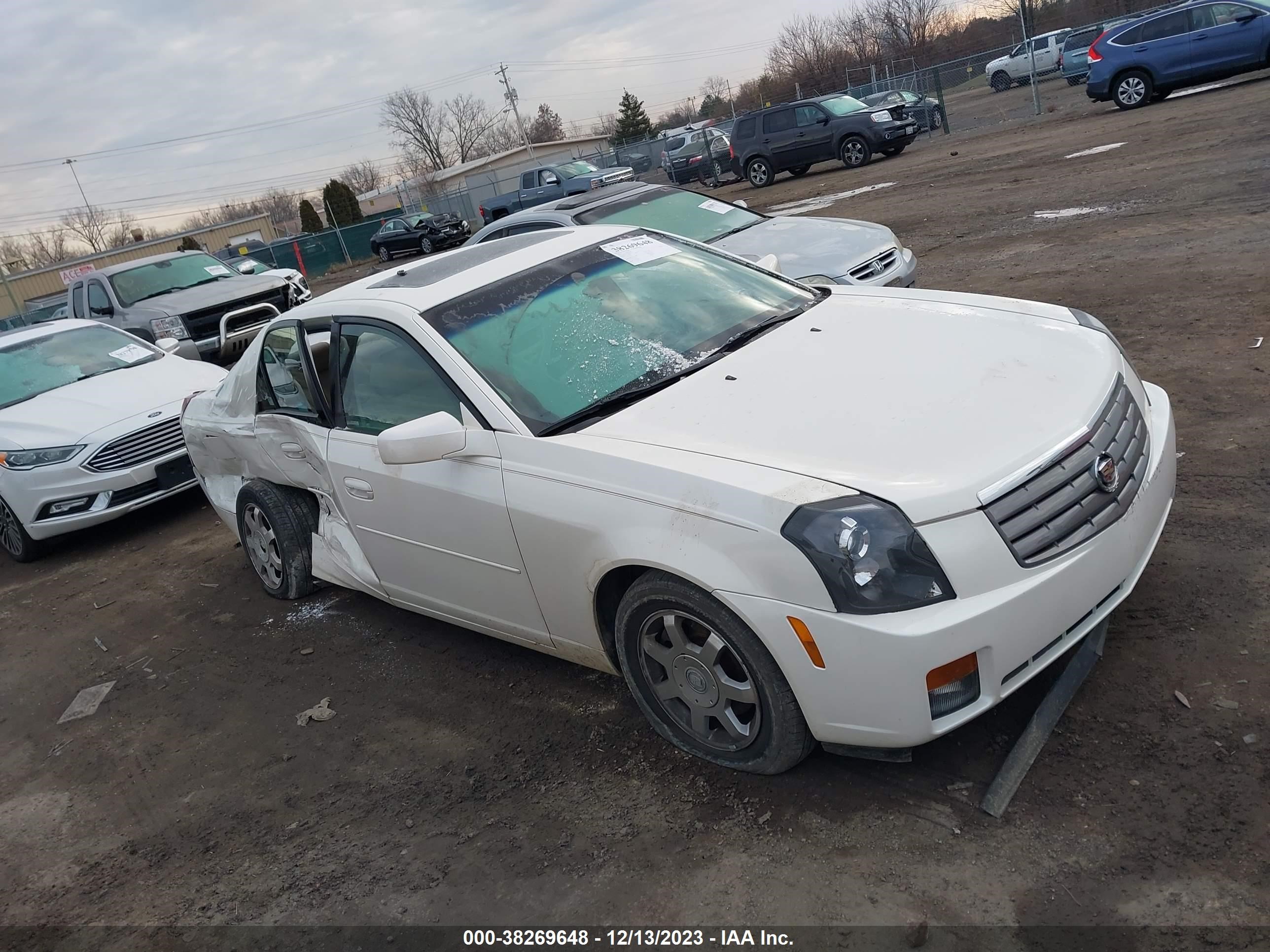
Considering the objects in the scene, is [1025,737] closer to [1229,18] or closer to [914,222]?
[914,222]

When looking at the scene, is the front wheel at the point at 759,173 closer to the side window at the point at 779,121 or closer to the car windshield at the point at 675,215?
the side window at the point at 779,121

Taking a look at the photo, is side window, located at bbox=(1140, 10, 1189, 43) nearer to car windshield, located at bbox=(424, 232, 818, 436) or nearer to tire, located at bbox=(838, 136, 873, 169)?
tire, located at bbox=(838, 136, 873, 169)

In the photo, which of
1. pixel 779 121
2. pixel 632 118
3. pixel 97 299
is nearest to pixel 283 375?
pixel 97 299

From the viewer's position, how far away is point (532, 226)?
9094mm

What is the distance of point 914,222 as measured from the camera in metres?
12.7

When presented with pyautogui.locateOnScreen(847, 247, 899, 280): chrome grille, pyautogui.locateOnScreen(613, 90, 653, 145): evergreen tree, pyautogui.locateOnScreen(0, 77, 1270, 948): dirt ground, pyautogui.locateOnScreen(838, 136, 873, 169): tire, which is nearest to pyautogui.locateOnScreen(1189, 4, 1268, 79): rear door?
pyautogui.locateOnScreen(838, 136, 873, 169): tire

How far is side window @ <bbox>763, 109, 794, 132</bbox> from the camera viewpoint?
22.4m

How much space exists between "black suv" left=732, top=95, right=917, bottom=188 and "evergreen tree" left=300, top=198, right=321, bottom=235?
29055 millimetres

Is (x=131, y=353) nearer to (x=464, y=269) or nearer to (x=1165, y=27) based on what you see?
(x=464, y=269)

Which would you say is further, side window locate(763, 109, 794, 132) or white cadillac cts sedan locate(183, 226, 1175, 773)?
side window locate(763, 109, 794, 132)

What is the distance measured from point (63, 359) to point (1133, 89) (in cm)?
1877

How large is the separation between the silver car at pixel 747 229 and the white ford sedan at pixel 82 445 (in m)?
2.81

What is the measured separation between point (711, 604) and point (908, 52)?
64.1 meters

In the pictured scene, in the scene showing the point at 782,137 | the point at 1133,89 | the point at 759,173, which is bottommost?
the point at 1133,89
